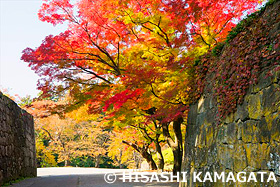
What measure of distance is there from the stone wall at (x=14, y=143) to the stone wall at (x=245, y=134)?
19.6 feet

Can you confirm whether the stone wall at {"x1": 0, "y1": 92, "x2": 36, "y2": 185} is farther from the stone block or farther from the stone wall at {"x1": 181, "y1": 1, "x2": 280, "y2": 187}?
the stone block

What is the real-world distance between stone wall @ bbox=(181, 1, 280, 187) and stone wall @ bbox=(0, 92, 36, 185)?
5.96 m

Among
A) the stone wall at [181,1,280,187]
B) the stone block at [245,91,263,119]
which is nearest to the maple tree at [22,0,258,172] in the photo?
the stone wall at [181,1,280,187]

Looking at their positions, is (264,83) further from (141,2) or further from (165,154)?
(165,154)

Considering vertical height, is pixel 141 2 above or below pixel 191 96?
above

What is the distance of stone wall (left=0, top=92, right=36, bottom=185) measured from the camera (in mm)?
8727

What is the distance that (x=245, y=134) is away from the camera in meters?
4.23

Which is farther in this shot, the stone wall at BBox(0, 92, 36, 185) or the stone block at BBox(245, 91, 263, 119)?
the stone wall at BBox(0, 92, 36, 185)

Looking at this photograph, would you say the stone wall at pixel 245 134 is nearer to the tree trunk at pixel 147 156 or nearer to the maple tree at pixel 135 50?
the maple tree at pixel 135 50

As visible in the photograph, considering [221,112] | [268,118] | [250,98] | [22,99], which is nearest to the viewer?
[268,118]

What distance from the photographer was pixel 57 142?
2528 cm

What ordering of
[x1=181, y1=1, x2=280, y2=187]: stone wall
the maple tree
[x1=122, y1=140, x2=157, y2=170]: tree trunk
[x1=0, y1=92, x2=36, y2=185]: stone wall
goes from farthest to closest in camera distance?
[x1=122, y1=140, x2=157, y2=170]: tree trunk < [x1=0, y1=92, x2=36, y2=185]: stone wall < the maple tree < [x1=181, y1=1, x2=280, y2=187]: stone wall

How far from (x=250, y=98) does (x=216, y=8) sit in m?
3.48

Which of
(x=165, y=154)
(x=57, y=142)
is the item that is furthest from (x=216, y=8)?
(x=57, y=142)
